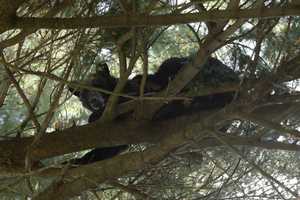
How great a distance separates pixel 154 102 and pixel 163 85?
82 centimetres

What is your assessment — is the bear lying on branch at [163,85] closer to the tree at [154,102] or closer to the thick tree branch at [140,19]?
the tree at [154,102]

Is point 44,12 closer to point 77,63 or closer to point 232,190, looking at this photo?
point 77,63

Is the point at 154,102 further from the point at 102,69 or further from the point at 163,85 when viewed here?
the point at 163,85

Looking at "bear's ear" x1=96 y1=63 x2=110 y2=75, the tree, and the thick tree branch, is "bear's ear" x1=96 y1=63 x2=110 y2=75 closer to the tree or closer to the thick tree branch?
the tree

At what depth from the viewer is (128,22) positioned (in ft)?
4.33

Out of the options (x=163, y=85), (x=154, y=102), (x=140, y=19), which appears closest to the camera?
(x=140, y=19)

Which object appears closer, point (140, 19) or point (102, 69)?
point (140, 19)

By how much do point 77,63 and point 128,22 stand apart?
2.45 feet

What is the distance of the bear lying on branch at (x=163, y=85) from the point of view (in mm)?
2158

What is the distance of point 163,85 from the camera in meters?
2.79

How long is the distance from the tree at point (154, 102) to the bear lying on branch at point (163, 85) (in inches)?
3.0

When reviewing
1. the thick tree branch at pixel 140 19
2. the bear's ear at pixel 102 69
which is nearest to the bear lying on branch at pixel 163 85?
the bear's ear at pixel 102 69

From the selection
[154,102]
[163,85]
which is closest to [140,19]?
[154,102]

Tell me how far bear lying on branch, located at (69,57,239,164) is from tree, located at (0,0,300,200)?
75 millimetres
